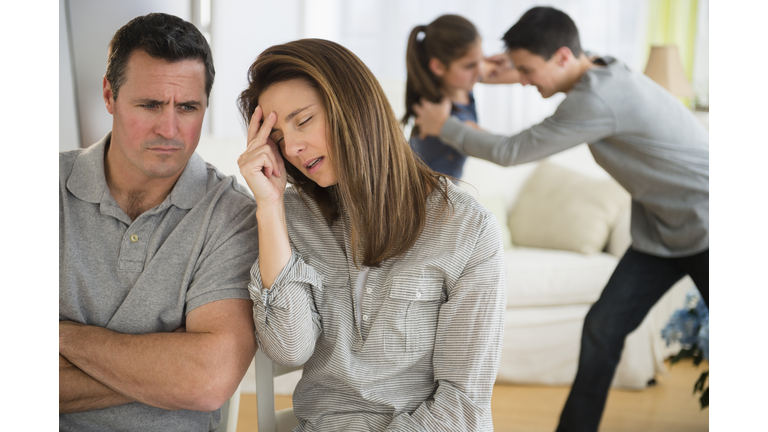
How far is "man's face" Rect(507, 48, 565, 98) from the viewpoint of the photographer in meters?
1.70

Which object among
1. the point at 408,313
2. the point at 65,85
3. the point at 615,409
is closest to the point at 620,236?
the point at 615,409

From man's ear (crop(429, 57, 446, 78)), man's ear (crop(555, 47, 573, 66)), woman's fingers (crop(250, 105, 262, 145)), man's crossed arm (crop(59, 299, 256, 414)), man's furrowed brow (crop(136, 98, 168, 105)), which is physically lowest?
man's crossed arm (crop(59, 299, 256, 414))

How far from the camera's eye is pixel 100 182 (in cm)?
100

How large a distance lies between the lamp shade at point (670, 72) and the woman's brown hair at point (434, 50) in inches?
67.9

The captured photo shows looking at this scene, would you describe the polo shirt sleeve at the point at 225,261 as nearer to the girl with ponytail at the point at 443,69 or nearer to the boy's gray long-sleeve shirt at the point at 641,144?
the boy's gray long-sleeve shirt at the point at 641,144

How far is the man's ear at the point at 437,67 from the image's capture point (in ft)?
6.57

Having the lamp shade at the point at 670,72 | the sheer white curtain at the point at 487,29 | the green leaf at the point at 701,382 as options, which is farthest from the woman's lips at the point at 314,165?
the lamp shade at the point at 670,72

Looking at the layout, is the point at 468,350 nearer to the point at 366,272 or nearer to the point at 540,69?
the point at 366,272

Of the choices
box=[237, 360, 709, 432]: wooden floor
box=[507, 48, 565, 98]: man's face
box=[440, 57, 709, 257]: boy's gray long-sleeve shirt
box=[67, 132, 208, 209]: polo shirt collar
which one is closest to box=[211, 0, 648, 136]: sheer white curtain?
box=[507, 48, 565, 98]: man's face

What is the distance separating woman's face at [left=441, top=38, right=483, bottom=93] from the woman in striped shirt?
1.08 m

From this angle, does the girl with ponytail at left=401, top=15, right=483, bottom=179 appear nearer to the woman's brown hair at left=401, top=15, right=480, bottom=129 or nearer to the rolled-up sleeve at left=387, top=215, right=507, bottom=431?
the woman's brown hair at left=401, top=15, right=480, bottom=129

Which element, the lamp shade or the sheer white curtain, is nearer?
the lamp shade
